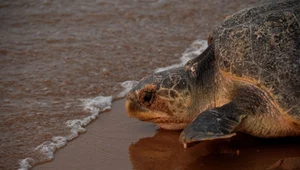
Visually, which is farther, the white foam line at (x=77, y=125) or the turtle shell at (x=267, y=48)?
the white foam line at (x=77, y=125)

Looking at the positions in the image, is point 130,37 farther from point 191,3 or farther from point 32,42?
point 191,3

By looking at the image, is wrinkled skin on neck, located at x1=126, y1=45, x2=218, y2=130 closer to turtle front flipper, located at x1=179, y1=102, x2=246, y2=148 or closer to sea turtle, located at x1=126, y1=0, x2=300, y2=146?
sea turtle, located at x1=126, y1=0, x2=300, y2=146

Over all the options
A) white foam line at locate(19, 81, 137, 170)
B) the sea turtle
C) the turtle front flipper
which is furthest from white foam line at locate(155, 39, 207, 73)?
the turtle front flipper

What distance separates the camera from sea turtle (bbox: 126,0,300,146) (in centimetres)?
333

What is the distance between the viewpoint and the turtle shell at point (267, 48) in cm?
335

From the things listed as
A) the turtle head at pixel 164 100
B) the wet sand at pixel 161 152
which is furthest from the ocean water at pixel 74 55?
the turtle head at pixel 164 100

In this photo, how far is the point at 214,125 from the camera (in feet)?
10.5

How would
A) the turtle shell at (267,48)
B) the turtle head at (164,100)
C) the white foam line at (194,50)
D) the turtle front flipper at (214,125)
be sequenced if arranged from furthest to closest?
1. the white foam line at (194,50)
2. the turtle head at (164,100)
3. the turtle shell at (267,48)
4. the turtle front flipper at (214,125)

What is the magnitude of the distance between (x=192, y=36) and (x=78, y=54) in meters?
1.48

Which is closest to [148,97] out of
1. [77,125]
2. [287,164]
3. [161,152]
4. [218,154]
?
[161,152]

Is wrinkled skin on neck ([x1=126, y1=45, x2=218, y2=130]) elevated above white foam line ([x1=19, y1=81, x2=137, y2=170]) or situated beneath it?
elevated above

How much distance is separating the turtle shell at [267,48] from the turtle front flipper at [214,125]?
28cm

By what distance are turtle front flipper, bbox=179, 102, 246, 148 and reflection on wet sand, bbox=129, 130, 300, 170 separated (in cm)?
24

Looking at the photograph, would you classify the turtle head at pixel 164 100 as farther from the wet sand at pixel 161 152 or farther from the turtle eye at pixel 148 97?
the wet sand at pixel 161 152
